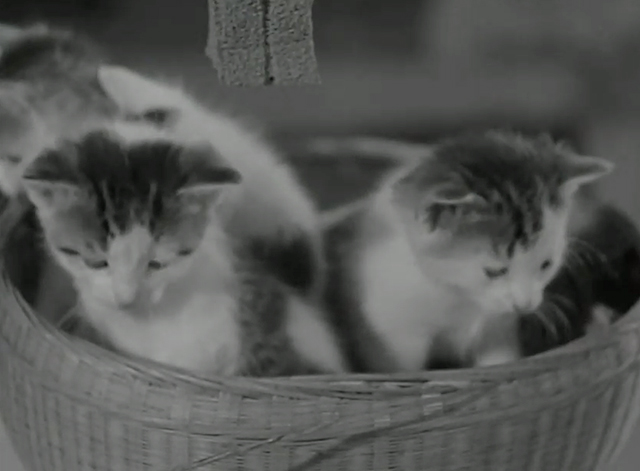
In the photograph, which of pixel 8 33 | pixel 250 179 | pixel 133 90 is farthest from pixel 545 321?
pixel 8 33

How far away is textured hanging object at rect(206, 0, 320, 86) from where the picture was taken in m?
0.80

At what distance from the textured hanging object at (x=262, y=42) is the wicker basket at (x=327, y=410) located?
0.24ft

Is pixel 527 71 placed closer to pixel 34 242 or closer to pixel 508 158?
pixel 508 158

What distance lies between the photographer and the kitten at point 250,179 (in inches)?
32.5

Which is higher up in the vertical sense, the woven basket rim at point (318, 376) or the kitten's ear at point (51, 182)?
the kitten's ear at point (51, 182)

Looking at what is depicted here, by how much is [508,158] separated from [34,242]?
1.21ft

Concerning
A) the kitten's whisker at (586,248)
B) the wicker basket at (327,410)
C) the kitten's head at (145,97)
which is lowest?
the wicker basket at (327,410)

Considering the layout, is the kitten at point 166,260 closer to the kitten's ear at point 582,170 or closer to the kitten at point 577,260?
the kitten at point 577,260

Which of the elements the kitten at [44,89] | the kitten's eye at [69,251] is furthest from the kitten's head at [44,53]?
the kitten's eye at [69,251]

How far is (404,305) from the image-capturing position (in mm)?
842

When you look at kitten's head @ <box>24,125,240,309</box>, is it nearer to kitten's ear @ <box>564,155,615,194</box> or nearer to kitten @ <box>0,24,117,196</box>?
kitten @ <box>0,24,117,196</box>

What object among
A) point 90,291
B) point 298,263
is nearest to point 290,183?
point 298,263

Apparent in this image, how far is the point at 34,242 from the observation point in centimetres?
88

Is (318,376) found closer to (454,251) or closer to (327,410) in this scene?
(327,410)
